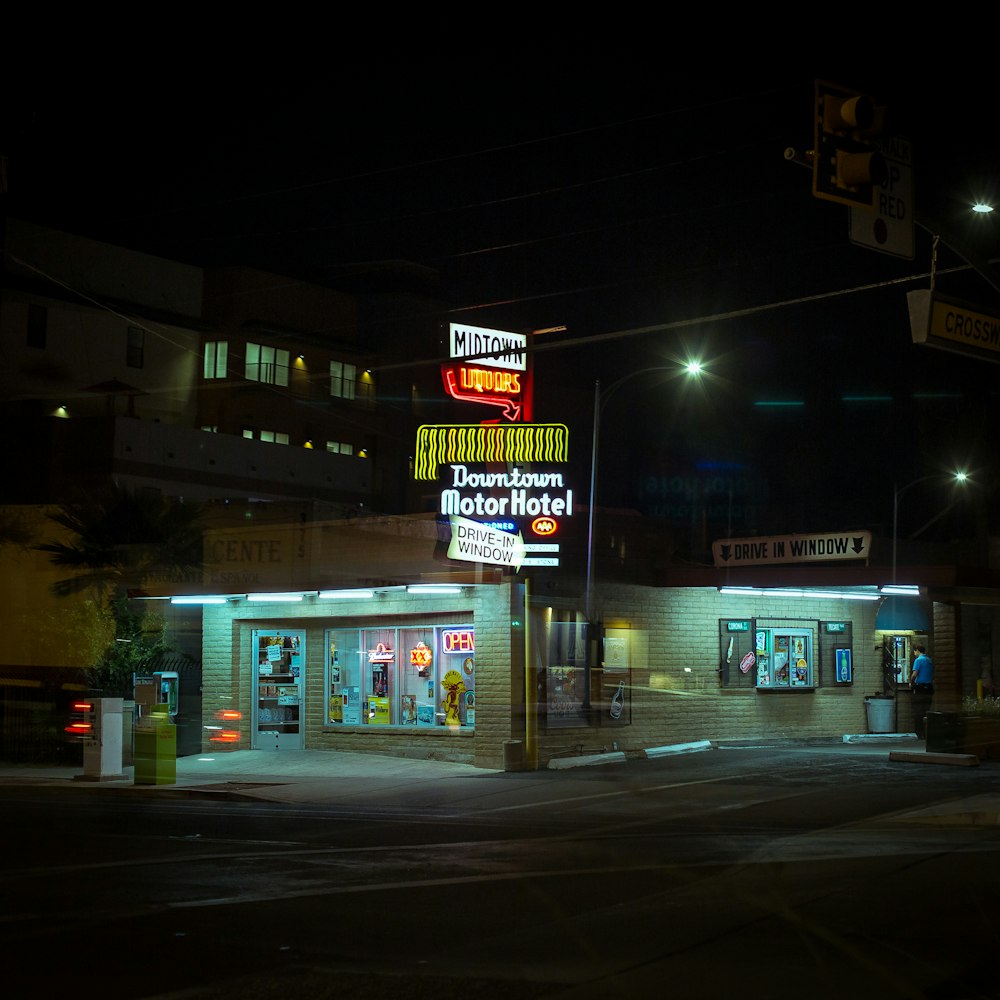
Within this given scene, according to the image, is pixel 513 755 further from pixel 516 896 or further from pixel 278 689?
pixel 516 896

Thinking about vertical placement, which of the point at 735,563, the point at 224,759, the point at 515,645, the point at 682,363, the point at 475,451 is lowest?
the point at 224,759

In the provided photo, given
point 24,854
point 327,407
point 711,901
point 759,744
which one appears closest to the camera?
point 711,901

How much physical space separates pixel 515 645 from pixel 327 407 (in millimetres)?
37981

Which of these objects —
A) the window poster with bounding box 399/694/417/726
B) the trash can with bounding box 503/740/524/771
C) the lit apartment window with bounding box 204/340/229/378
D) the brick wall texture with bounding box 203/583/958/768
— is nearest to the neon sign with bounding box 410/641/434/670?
the brick wall texture with bounding box 203/583/958/768

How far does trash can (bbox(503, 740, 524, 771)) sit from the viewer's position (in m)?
22.5

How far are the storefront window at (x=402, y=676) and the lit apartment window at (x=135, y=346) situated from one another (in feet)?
98.9

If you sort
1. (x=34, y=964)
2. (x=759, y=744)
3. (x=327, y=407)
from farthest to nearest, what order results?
(x=327, y=407) < (x=759, y=744) < (x=34, y=964)

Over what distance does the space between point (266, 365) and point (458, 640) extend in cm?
3548

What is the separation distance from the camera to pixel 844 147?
1057 centimetres

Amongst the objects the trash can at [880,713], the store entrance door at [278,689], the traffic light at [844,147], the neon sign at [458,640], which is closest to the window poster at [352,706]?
the store entrance door at [278,689]

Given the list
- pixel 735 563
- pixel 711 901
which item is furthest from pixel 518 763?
pixel 711 901

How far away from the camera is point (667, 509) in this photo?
6078 centimetres

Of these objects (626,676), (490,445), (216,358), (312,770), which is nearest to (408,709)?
(312,770)

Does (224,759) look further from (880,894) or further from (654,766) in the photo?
(880,894)
